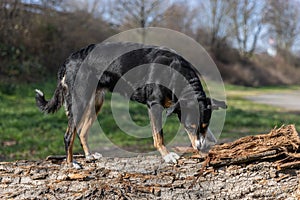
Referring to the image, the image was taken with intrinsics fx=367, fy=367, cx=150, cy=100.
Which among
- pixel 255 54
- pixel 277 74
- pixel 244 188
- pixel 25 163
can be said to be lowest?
pixel 244 188

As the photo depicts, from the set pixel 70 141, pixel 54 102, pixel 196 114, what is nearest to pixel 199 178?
pixel 196 114

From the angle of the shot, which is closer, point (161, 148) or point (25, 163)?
point (25, 163)

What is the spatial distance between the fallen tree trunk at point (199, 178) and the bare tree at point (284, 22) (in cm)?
4058

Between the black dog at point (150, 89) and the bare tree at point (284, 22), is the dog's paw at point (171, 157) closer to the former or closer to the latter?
the black dog at point (150, 89)

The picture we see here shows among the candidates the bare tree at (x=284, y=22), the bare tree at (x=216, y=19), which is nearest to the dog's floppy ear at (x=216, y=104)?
the bare tree at (x=216, y=19)

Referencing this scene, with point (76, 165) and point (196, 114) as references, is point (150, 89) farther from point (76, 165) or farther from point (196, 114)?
point (76, 165)

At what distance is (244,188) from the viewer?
3086 millimetres

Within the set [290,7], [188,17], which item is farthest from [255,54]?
[188,17]

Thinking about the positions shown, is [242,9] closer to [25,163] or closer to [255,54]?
[255,54]

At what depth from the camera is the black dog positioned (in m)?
4.10

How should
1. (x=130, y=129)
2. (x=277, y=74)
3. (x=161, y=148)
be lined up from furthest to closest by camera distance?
(x=277, y=74), (x=130, y=129), (x=161, y=148)

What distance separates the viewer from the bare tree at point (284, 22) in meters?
41.8

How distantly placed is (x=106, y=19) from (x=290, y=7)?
96.6ft

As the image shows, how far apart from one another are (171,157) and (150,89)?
2.94ft
